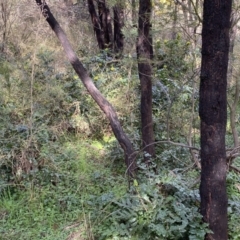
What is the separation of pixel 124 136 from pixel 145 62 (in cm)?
90

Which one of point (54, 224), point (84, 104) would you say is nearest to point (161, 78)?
point (84, 104)

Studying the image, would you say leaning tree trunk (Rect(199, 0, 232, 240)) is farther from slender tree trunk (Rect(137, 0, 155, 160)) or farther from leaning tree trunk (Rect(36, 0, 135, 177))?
leaning tree trunk (Rect(36, 0, 135, 177))

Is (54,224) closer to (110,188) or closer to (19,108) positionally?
(110,188)

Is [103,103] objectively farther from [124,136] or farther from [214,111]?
[214,111]

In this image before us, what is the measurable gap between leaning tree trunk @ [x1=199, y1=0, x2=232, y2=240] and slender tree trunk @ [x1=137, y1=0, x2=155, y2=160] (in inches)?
46.4

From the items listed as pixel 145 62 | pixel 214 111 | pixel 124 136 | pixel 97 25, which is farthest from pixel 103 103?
pixel 97 25

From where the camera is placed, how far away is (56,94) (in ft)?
16.1

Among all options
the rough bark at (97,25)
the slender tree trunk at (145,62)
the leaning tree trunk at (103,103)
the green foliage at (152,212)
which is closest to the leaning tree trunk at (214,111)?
the green foliage at (152,212)

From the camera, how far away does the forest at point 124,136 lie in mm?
2281

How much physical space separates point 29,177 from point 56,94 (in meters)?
1.73

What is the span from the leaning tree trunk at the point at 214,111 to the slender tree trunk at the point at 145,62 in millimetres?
1179

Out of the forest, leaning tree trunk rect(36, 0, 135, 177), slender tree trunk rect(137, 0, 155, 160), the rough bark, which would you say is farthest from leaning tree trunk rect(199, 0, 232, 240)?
the rough bark

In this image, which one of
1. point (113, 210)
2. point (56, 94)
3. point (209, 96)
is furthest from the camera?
point (56, 94)

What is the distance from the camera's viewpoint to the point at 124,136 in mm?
3768
